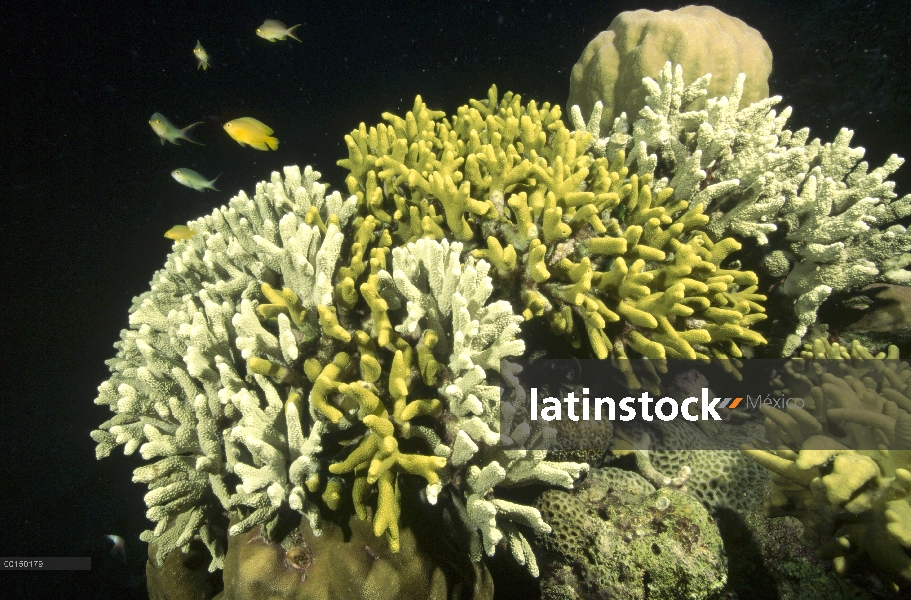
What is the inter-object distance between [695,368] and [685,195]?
1355mm

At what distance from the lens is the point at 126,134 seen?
10.6 meters

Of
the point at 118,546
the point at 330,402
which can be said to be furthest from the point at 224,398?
the point at 118,546

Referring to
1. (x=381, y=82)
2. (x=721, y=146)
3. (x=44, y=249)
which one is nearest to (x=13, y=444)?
(x=44, y=249)

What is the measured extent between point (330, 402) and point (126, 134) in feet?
39.4

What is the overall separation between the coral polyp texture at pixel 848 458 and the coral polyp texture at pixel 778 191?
468 mm

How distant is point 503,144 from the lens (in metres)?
3.23

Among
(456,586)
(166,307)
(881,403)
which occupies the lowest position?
(456,586)

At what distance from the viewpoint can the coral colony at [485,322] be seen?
2.17 m

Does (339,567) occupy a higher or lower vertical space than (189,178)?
lower

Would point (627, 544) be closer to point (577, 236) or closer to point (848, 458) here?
point (848, 458)

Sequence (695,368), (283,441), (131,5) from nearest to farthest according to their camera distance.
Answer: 1. (283,441)
2. (695,368)
3. (131,5)

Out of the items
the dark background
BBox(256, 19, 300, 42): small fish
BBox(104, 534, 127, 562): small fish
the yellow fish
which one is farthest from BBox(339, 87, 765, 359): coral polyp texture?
the dark background

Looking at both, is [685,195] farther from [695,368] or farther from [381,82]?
[381,82]

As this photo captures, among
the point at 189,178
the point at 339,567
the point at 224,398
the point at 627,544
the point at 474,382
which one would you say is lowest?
the point at 627,544
